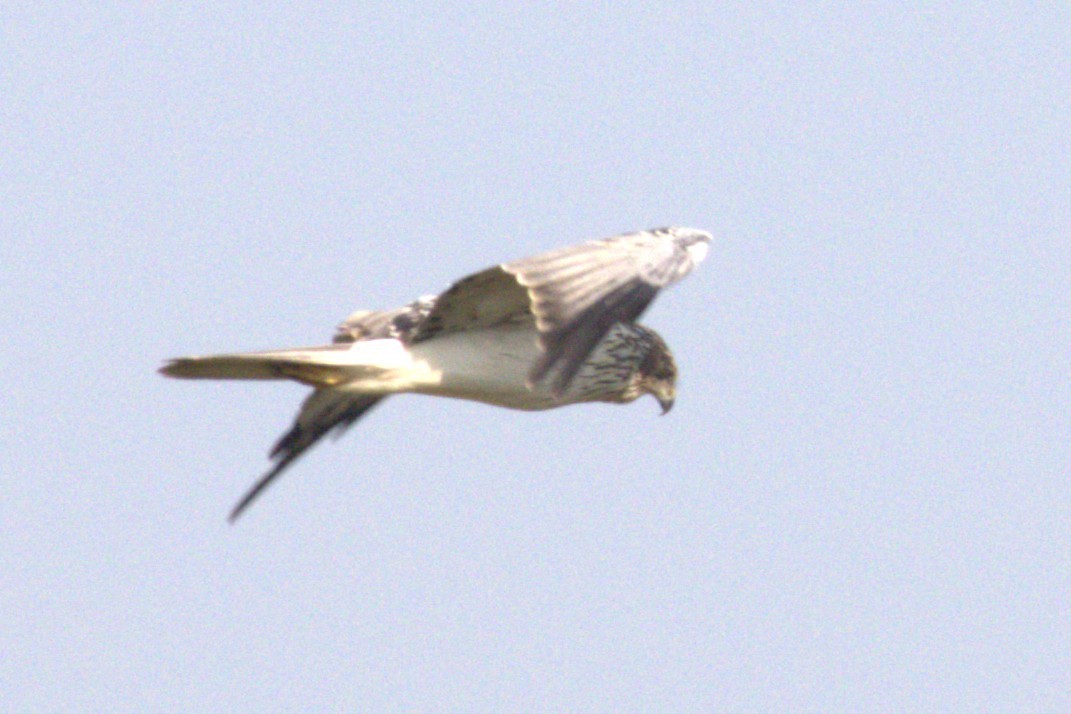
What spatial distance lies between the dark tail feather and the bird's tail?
921mm

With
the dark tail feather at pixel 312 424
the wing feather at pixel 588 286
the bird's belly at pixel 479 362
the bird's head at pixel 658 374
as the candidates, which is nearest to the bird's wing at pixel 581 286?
the wing feather at pixel 588 286

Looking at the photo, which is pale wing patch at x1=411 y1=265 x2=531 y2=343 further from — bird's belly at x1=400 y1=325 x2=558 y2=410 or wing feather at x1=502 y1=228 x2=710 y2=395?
wing feather at x1=502 y1=228 x2=710 y2=395

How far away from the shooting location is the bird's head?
39.9 ft

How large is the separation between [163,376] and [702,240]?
2604 mm

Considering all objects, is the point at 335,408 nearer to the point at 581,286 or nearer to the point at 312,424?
the point at 312,424

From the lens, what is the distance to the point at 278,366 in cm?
1106

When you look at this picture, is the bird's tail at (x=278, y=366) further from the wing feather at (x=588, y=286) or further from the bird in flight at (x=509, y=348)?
the wing feather at (x=588, y=286)

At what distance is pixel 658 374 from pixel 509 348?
1.12m

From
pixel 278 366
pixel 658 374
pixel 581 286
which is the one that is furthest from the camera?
pixel 658 374

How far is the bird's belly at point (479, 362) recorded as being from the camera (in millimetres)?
11414

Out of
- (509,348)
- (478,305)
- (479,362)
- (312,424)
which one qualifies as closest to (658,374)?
(509,348)

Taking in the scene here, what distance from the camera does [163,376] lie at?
35.7ft

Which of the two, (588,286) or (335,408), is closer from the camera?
(588,286)

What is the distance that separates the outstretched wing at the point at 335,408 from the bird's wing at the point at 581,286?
0.48m
